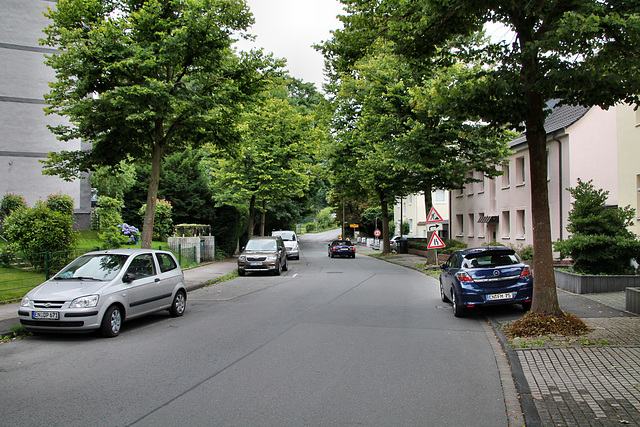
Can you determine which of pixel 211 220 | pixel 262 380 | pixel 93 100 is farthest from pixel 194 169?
pixel 262 380

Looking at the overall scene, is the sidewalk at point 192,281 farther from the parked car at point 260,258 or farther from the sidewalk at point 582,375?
the sidewalk at point 582,375

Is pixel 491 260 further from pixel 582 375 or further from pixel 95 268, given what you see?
pixel 95 268

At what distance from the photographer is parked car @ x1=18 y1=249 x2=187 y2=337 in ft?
26.5

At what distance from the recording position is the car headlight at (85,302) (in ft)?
26.5

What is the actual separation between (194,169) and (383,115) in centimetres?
1436

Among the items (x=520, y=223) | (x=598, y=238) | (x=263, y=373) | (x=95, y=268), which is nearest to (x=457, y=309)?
(x=598, y=238)

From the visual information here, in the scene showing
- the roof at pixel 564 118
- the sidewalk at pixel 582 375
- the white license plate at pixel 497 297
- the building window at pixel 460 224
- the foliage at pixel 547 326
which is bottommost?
the sidewalk at pixel 582 375

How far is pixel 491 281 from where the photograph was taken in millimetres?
10023

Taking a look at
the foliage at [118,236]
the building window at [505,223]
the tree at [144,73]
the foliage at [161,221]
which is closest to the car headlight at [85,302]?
the tree at [144,73]

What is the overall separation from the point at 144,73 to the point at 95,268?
6.21 metres

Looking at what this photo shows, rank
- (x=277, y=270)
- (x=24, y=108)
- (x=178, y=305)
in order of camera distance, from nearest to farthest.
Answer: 1. (x=178, y=305)
2. (x=277, y=270)
3. (x=24, y=108)

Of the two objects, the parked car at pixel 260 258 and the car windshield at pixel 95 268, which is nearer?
the car windshield at pixel 95 268

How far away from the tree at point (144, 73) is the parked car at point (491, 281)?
27.3 feet

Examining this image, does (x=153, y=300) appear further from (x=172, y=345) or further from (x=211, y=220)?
(x=211, y=220)
